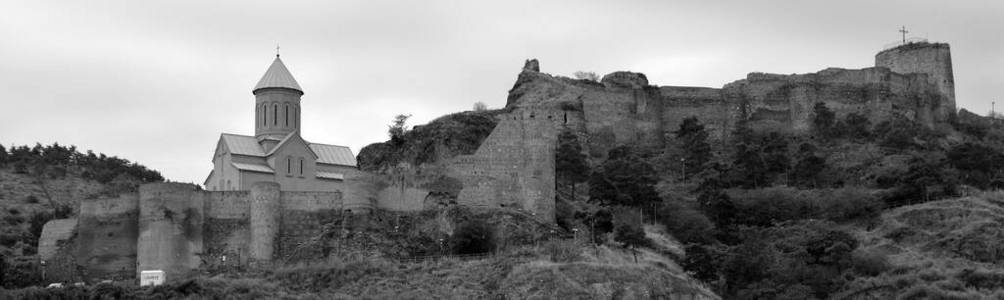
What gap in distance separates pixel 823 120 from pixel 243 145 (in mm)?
21036

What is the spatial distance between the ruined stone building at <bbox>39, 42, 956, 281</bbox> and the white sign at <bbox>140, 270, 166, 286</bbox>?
36.0 inches

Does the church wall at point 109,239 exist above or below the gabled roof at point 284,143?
below

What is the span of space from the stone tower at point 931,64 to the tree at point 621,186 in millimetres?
15717

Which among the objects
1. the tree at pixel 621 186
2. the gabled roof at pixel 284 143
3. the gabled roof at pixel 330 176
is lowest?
the tree at pixel 621 186

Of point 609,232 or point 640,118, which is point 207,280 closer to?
point 609,232

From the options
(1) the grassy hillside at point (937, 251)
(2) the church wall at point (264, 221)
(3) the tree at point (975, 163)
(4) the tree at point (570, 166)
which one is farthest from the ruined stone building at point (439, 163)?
(1) the grassy hillside at point (937, 251)

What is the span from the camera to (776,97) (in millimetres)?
65562

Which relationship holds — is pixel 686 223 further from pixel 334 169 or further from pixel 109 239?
pixel 109 239

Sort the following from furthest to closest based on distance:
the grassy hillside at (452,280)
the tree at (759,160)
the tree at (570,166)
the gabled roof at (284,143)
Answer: the gabled roof at (284,143)
the tree at (759,160)
the tree at (570,166)
the grassy hillside at (452,280)

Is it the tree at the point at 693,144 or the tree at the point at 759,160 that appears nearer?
the tree at the point at 759,160

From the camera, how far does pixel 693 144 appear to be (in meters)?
62.3

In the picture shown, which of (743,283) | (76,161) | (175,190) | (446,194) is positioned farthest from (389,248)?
(76,161)

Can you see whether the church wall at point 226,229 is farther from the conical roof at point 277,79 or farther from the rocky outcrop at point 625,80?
the rocky outcrop at point 625,80

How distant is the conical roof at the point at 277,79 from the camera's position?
62375mm
